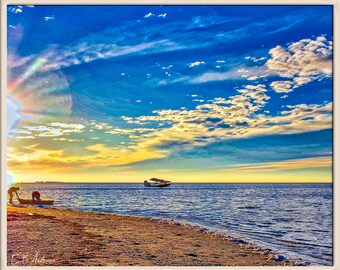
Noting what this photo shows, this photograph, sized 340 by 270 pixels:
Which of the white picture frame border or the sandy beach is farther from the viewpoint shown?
the sandy beach

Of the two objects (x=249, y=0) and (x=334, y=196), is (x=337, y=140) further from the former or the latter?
(x=249, y=0)

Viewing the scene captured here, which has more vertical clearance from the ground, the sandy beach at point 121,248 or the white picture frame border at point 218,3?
the white picture frame border at point 218,3

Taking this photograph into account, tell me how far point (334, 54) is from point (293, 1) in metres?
1.41

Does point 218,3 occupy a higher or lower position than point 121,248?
higher

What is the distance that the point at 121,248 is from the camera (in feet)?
32.0

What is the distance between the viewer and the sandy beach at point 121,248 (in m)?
8.44

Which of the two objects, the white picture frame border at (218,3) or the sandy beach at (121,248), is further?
the sandy beach at (121,248)

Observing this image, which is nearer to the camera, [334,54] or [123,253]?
[334,54]

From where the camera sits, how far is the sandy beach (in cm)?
844

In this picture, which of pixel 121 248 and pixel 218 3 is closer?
pixel 218 3

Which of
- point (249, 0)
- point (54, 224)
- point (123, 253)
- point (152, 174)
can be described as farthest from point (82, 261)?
→ point (249, 0)

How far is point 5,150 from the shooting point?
7.63 meters

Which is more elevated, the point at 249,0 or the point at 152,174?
the point at 249,0

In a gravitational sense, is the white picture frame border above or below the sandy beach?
above
